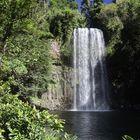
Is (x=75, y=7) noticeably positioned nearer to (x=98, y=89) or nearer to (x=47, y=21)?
(x=47, y=21)

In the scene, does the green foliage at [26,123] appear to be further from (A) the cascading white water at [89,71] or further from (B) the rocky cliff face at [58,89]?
(A) the cascading white water at [89,71]

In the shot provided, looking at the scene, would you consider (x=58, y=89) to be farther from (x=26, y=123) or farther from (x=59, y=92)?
(x=26, y=123)

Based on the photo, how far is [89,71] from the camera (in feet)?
206

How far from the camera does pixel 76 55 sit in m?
63.1

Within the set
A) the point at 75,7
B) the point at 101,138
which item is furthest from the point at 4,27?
the point at 75,7

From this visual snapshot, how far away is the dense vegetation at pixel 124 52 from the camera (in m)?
59.9

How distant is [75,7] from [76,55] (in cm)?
1713

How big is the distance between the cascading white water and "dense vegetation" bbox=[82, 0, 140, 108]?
51.9 inches

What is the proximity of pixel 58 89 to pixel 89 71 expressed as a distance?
698 cm

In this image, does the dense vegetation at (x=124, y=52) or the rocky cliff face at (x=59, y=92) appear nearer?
the rocky cliff face at (x=59, y=92)

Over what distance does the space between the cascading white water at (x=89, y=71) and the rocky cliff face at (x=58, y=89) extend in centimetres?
158

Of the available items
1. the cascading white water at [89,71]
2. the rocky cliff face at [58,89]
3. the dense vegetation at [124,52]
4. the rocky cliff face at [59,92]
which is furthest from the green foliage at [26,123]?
the cascading white water at [89,71]

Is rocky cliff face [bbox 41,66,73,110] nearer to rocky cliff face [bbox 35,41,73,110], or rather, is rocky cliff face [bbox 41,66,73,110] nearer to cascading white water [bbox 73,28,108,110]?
rocky cliff face [bbox 35,41,73,110]

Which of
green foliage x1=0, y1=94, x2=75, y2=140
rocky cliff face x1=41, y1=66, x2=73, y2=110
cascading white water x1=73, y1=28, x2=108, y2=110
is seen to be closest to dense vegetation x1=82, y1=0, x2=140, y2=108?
cascading white water x1=73, y1=28, x2=108, y2=110
